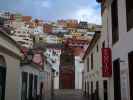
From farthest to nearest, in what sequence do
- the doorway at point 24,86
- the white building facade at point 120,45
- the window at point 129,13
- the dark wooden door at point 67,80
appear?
the dark wooden door at point 67,80
the doorway at point 24,86
the white building facade at point 120,45
the window at point 129,13

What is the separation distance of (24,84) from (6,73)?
16.4 feet

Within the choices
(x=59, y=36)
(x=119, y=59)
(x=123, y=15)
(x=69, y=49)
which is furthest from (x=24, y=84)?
(x=59, y=36)

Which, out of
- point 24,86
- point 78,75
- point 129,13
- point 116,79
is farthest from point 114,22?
point 78,75

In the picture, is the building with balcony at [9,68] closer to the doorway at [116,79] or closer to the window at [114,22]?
the window at [114,22]

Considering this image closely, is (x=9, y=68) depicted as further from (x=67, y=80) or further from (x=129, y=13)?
(x=67, y=80)

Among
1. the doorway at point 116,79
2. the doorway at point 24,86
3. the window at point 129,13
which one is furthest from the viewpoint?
the doorway at point 24,86

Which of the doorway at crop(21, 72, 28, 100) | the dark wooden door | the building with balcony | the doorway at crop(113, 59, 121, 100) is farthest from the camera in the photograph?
the dark wooden door

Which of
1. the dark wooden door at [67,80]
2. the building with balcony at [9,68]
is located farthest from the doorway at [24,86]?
the dark wooden door at [67,80]

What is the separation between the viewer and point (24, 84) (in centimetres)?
1945

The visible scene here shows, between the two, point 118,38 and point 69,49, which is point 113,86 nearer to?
point 118,38

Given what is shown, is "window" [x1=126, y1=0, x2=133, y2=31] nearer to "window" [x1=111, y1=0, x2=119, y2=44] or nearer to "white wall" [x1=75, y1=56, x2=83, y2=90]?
"window" [x1=111, y1=0, x2=119, y2=44]

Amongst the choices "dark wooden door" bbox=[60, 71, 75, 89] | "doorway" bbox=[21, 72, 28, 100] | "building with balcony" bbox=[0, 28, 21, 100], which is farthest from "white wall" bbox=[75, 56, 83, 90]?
"building with balcony" bbox=[0, 28, 21, 100]

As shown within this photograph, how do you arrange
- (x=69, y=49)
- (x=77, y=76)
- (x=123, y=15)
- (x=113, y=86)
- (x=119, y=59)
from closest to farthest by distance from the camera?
(x=123, y=15) < (x=119, y=59) < (x=113, y=86) < (x=77, y=76) < (x=69, y=49)

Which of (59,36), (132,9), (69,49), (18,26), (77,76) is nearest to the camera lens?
(132,9)
